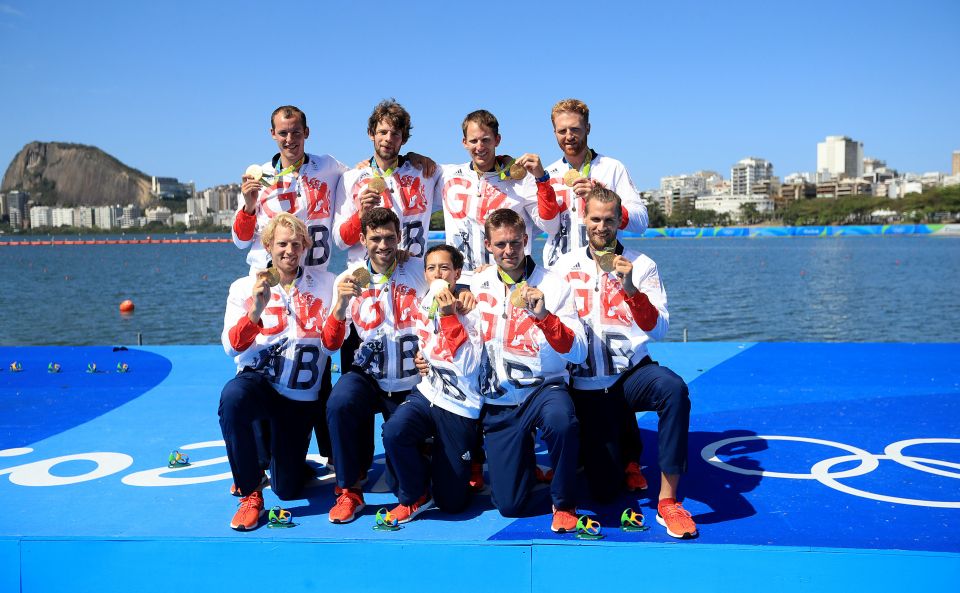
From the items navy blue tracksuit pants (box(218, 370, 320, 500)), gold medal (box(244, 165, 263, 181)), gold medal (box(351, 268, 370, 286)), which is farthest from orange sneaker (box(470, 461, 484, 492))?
gold medal (box(244, 165, 263, 181))

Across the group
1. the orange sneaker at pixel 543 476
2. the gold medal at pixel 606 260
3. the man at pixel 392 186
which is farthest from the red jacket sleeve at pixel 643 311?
the man at pixel 392 186

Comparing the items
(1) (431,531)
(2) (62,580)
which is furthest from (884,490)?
(2) (62,580)

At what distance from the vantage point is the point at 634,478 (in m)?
4.48

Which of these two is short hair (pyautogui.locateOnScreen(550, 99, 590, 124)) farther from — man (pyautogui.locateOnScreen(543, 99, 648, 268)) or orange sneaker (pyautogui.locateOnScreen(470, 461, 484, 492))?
orange sneaker (pyautogui.locateOnScreen(470, 461, 484, 492))

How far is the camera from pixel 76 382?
7.47 meters

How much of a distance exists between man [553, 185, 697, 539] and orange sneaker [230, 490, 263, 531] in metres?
1.84

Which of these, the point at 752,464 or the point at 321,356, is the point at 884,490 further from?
the point at 321,356

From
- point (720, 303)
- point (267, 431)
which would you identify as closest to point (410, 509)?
point (267, 431)

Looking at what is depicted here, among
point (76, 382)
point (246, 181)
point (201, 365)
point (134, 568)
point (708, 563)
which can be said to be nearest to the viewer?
point (708, 563)

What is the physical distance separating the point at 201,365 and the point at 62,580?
16.6ft

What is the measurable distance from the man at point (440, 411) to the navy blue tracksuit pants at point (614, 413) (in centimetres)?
67

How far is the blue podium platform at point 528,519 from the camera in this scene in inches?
132

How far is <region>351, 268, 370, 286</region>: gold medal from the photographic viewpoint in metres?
4.17

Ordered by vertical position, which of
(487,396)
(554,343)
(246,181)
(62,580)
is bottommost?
(62,580)
